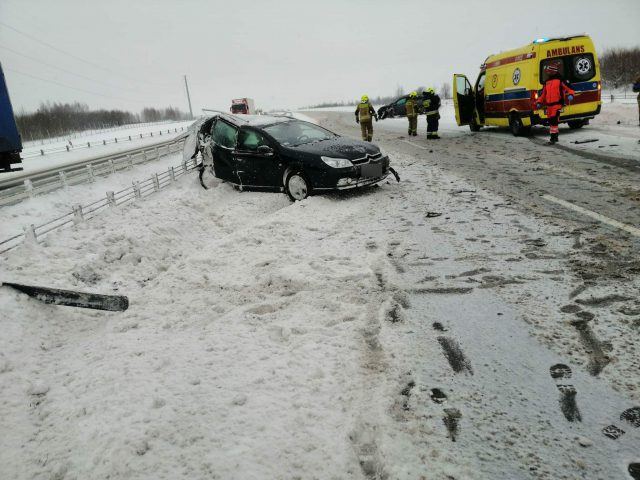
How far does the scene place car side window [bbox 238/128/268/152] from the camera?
26.5 feet

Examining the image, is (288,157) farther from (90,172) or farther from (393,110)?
(393,110)

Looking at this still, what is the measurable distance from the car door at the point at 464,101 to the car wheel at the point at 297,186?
1034cm

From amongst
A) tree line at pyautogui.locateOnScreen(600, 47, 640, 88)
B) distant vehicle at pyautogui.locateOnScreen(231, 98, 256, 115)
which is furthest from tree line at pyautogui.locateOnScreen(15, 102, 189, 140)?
tree line at pyautogui.locateOnScreen(600, 47, 640, 88)

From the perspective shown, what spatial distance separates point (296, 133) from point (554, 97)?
7111 mm

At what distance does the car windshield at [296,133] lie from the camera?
791 cm

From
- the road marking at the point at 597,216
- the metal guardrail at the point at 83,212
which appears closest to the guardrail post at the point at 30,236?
the metal guardrail at the point at 83,212

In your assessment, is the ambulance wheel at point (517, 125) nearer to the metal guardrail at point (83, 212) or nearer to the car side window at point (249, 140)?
the car side window at point (249, 140)

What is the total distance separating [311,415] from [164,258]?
5.06 m

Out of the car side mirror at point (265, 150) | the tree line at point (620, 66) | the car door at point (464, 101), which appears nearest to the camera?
the car side mirror at point (265, 150)

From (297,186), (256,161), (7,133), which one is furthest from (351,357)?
(7,133)

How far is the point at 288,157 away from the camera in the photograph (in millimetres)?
7430

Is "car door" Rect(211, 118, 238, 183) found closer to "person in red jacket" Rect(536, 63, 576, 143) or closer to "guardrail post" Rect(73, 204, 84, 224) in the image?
"guardrail post" Rect(73, 204, 84, 224)

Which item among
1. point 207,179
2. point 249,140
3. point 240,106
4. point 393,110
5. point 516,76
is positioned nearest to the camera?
point 249,140

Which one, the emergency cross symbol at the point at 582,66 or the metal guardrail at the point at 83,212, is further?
the emergency cross symbol at the point at 582,66
